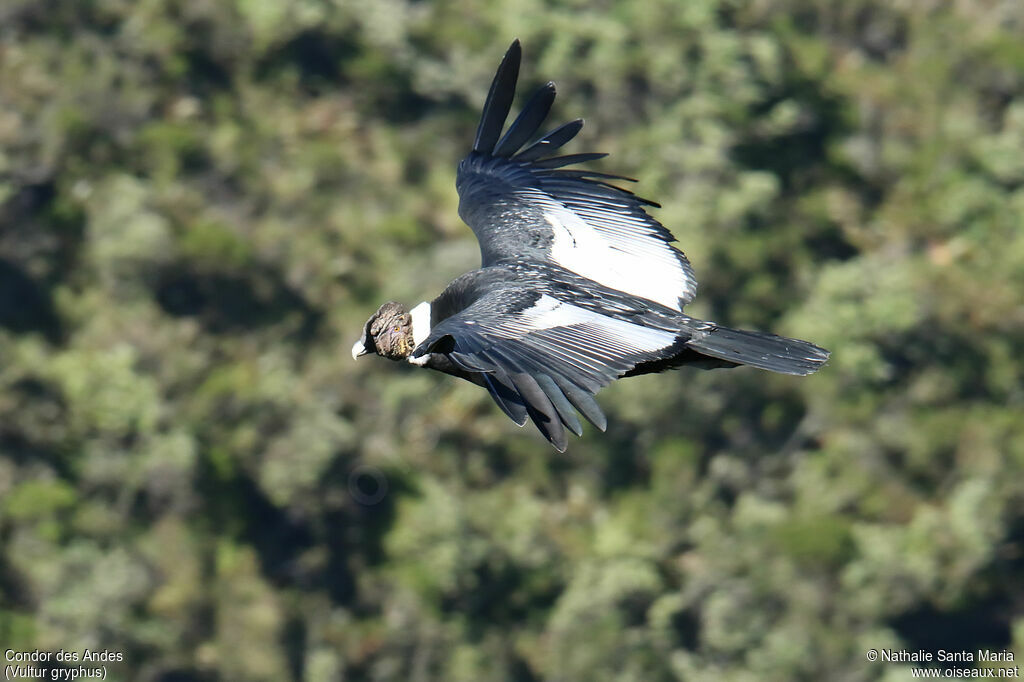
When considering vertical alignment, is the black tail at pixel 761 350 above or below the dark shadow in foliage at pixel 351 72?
below

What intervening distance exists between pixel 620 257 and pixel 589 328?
95.1 inches

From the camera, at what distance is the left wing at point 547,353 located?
316 inches

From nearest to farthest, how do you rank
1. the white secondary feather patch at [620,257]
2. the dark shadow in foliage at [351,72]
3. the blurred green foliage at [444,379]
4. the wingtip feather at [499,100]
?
the wingtip feather at [499,100], the white secondary feather patch at [620,257], the blurred green foliage at [444,379], the dark shadow in foliage at [351,72]

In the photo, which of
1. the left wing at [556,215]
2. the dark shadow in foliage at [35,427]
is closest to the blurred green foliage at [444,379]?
the dark shadow in foliage at [35,427]

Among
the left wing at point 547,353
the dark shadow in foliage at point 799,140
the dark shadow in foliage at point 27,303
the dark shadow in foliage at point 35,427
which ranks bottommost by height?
the left wing at point 547,353

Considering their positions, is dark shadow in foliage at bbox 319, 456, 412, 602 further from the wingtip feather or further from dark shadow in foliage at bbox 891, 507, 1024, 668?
the wingtip feather

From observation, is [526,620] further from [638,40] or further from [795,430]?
[638,40]

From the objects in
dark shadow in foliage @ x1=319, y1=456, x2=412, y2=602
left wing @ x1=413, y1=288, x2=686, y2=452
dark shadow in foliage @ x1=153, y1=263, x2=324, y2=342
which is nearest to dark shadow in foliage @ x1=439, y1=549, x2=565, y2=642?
dark shadow in foliage @ x1=319, y1=456, x2=412, y2=602

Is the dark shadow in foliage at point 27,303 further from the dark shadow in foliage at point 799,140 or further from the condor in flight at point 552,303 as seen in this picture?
the condor in flight at point 552,303

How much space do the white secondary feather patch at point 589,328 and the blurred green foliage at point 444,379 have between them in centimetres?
1871

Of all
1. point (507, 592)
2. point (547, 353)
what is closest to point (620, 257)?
point (547, 353)

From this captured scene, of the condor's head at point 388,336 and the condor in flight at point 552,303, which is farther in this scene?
the condor's head at point 388,336

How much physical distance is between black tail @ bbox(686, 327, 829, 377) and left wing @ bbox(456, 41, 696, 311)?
1214 mm

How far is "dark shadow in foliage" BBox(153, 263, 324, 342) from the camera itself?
1175 inches
